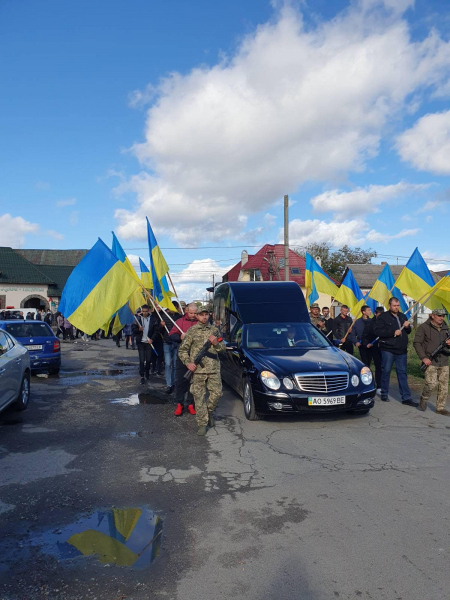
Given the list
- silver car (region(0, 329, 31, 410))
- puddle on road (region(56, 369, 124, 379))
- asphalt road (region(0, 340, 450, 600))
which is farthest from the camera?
puddle on road (region(56, 369, 124, 379))

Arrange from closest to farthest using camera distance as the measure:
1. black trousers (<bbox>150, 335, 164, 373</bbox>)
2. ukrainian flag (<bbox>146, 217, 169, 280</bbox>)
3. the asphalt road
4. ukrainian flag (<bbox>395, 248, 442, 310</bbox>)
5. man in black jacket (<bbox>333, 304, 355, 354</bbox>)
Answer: the asphalt road → ukrainian flag (<bbox>395, 248, 442, 310</bbox>) → ukrainian flag (<bbox>146, 217, 169, 280</bbox>) → man in black jacket (<bbox>333, 304, 355, 354</bbox>) → black trousers (<bbox>150, 335, 164, 373</bbox>)

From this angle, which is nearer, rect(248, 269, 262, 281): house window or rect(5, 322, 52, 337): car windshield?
rect(5, 322, 52, 337): car windshield

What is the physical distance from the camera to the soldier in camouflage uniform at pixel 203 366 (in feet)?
23.6

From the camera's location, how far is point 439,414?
8.42 metres

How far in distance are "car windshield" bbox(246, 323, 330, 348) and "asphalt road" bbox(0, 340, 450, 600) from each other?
148 centimetres

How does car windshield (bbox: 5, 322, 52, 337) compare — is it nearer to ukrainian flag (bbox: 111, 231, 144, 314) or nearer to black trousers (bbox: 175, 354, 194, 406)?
ukrainian flag (bbox: 111, 231, 144, 314)

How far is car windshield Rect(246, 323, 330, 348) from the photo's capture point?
29.2 ft

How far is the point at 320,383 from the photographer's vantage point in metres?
7.36

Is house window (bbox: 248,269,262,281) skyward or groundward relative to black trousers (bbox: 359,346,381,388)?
skyward

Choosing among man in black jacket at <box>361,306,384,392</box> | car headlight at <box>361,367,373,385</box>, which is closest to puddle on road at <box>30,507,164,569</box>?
car headlight at <box>361,367,373,385</box>

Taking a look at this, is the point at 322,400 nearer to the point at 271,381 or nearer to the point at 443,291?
the point at 271,381

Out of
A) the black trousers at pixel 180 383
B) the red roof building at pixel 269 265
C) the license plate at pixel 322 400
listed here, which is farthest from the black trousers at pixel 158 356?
the red roof building at pixel 269 265

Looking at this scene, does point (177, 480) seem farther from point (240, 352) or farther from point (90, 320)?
point (90, 320)

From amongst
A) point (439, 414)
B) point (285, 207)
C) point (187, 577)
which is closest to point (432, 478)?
point (187, 577)
